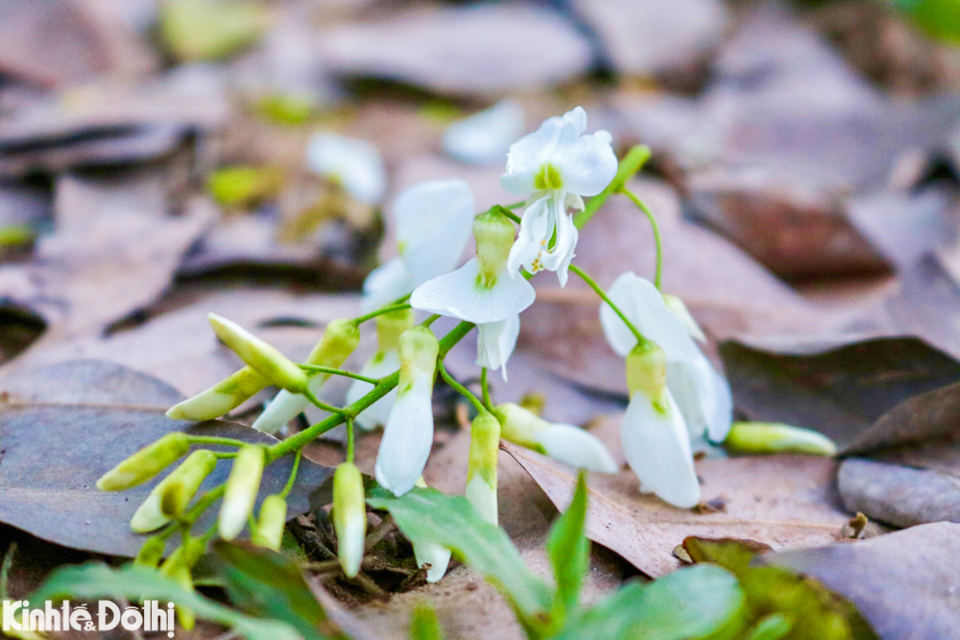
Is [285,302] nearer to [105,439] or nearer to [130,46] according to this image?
[105,439]

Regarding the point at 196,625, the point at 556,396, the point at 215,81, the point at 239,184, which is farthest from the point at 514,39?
the point at 196,625

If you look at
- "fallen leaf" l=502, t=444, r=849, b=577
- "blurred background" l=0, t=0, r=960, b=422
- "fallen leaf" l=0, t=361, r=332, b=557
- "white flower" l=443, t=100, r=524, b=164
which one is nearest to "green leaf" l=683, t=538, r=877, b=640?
"fallen leaf" l=502, t=444, r=849, b=577

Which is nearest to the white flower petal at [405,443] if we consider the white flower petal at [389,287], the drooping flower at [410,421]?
the drooping flower at [410,421]

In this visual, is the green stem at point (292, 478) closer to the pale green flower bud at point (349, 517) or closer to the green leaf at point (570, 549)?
the pale green flower bud at point (349, 517)

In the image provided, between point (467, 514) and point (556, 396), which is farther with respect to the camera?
point (556, 396)

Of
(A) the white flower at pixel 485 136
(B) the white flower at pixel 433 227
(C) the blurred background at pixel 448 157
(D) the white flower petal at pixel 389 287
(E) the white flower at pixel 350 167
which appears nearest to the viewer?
(B) the white flower at pixel 433 227

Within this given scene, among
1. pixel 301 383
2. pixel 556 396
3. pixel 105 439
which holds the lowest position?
pixel 556 396

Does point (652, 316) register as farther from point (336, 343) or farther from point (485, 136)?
point (485, 136)
